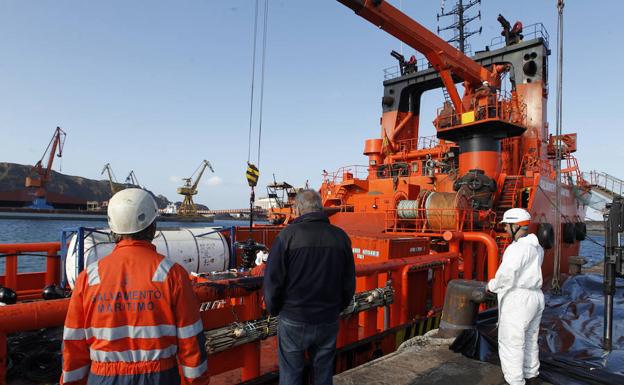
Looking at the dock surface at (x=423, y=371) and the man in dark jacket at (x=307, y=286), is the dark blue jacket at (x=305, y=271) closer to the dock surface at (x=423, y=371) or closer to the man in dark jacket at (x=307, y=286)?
the man in dark jacket at (x=307, y=286)

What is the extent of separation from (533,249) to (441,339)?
190 cm

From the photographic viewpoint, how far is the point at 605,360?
4.81 meters

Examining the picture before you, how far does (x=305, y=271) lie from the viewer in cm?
245

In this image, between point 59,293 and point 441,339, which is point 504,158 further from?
point 59,293

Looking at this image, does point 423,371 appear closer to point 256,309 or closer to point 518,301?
point 518,301

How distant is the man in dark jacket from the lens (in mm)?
2451

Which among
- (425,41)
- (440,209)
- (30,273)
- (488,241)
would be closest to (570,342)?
(488,241)

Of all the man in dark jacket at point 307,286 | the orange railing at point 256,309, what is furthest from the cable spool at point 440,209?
the man in dark jacket at point 307,286

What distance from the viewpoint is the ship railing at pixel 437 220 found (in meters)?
8.54

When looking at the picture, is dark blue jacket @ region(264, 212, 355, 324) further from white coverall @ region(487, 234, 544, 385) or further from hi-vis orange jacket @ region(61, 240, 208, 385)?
white coverall @ region(487, 234, 544, 385)

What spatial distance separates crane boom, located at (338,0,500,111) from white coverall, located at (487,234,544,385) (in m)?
8.14

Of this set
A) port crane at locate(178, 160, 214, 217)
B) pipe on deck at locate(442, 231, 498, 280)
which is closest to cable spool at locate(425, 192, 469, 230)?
pipe on deck at locate(442, 231, 498, 280)

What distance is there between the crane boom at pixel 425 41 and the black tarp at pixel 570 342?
7.40 metres

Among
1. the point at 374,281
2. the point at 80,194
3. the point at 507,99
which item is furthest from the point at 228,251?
the point at 80,194
